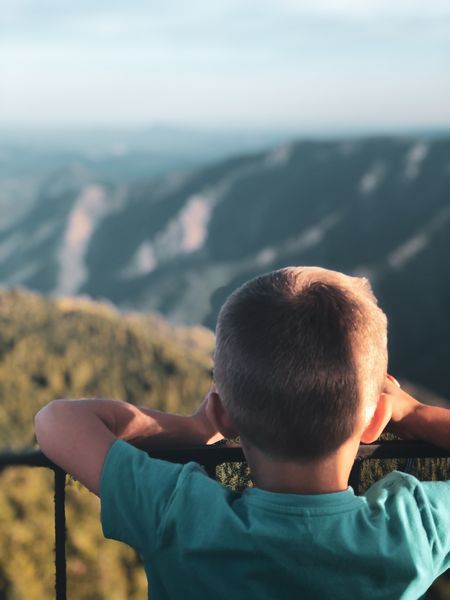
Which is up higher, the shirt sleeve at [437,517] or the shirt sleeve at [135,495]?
the shirt sleeve at [135,495]

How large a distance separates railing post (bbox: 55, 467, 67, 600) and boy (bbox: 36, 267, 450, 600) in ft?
0.84

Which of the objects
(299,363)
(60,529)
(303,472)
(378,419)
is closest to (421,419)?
(378,419)

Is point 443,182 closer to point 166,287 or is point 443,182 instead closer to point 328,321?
point 166,287

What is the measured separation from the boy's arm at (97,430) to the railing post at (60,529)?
0.13m

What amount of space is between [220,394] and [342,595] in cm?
47

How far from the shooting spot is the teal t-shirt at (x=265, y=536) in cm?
148

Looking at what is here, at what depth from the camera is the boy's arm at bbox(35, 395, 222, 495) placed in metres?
1.68

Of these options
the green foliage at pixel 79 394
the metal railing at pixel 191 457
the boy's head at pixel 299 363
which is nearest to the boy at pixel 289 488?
the boy's head at pixel 299 363

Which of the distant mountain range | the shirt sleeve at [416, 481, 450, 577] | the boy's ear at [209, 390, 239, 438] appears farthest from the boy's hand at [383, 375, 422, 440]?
the distant mountain range

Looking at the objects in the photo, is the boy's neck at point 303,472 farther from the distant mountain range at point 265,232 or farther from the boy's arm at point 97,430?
the distant mountain range at point 265,232

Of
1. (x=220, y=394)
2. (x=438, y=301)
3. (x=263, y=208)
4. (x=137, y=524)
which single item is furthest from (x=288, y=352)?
(x=263, y=208)

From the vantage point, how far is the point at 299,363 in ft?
4.72

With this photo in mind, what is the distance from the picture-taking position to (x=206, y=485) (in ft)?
5.15

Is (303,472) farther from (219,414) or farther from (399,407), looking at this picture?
(399,407)
